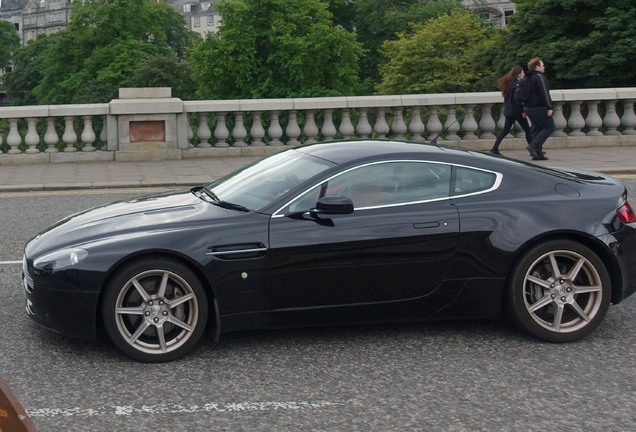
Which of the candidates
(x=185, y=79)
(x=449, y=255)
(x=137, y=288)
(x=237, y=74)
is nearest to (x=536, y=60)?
(x=449, y=255)

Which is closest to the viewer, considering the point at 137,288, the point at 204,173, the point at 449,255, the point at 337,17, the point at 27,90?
the point at 137,288

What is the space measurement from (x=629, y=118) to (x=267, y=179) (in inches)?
586

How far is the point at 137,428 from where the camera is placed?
4.45 metres

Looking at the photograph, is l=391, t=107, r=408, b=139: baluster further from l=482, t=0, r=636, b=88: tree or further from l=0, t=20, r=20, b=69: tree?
l=0, t=20, r=20, b=69: tree

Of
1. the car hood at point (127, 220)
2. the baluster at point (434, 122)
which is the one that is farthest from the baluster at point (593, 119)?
the car hood at point (127, 220)

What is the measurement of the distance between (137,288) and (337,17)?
89748 millimetres

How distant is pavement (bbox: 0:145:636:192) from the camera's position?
14.5 metres

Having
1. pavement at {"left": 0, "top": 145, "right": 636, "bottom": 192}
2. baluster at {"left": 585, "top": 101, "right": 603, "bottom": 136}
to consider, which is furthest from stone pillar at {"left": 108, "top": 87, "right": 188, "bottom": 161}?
baluster at {"left": 585, "top": 101, "right": 603, "bottom": 136}

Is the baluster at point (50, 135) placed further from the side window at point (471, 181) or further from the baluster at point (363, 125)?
the side window at point (471, 181)

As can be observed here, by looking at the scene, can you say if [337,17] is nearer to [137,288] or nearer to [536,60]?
[536,60]

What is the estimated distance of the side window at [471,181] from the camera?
19.6 ft

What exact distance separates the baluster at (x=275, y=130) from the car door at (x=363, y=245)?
12.7 metres

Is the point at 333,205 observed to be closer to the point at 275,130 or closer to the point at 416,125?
the point at 275,130

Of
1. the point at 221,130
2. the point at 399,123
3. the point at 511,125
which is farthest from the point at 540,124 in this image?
the point at 221,130
